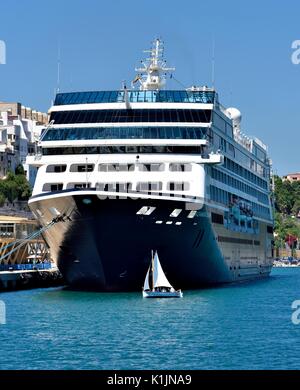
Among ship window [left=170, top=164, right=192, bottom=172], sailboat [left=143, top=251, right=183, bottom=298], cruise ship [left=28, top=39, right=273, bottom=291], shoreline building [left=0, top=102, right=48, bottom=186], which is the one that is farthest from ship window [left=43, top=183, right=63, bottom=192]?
shoreline building [left=0, top=102, right=48, bottom=186]

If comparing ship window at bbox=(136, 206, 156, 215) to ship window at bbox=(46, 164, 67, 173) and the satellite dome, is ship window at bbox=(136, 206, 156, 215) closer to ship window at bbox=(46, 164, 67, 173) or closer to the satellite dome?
ship window at bbox=(46, 164, 67, 173)

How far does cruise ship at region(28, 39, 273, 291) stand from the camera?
5719 centimetres

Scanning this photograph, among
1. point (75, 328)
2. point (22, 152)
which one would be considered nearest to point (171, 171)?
point (75, 328)

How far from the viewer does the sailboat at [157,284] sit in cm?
5778

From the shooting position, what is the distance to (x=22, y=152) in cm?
16425

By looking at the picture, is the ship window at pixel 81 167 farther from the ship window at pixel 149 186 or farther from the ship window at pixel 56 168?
the ship window at pixel 149 186

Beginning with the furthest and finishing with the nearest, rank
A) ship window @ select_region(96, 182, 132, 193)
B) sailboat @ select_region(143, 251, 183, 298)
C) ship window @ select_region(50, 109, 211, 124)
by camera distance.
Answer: ship window @ select_region(50, 109, 211, 124), ship window @ select_region(96, 182, 132, 193), sailboat @ select_region(143, 251, 183, 298)

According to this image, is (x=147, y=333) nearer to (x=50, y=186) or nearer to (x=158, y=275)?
(x=158, y=275)

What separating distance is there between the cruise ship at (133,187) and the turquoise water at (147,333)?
219cm

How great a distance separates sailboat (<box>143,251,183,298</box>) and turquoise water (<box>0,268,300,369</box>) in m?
0.69

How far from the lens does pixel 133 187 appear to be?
59406 millimetres

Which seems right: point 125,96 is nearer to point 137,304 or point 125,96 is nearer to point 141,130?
point 141,130

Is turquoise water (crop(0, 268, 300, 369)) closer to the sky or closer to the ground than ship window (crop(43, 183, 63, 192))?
closer to the ground

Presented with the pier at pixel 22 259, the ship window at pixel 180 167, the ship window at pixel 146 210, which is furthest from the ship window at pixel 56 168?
the pier at pixel 22 259
